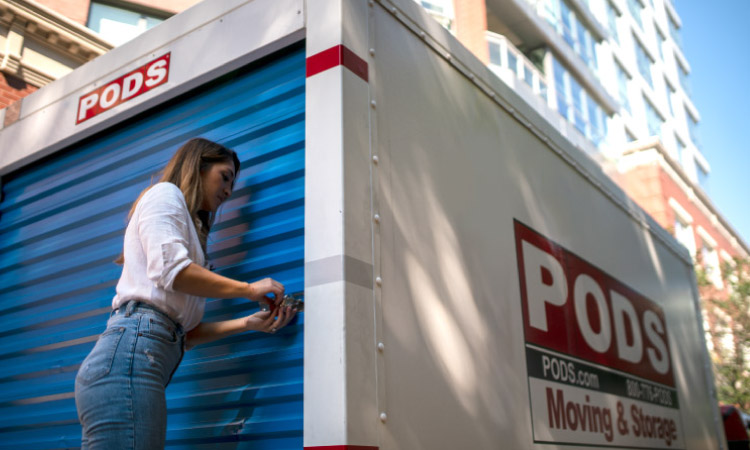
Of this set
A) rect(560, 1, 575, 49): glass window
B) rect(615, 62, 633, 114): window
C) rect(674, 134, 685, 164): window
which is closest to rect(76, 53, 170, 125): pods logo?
rect(560, 1, 575, 49): glass window

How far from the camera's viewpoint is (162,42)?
3.14 metres

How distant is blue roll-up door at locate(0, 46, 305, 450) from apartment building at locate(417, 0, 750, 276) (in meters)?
13.2

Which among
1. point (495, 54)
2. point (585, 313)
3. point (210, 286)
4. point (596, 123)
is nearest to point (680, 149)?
point (596, 123)

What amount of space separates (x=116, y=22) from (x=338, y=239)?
1161 centimetres

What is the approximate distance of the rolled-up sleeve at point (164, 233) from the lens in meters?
2.08

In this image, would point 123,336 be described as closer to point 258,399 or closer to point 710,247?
point 258,399

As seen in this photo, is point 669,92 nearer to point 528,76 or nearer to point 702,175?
point 702,175

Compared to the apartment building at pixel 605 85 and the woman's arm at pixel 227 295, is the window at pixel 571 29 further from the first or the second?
the woman's arm at pixel 227 295

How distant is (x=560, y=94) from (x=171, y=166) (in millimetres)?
17862

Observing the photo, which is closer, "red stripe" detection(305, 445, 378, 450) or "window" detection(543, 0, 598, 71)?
"red stripe" detection(305, 445, 378, 450)

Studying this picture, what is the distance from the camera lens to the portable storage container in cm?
226

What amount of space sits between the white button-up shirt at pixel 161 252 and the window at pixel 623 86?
23.5m

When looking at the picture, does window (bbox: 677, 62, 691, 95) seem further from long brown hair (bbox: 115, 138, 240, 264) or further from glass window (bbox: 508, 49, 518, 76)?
long brown hair (bbox: 115, 138, 240, 264)

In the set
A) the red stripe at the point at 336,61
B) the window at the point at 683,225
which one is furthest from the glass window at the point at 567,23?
the red stripe at the point at 336,61
